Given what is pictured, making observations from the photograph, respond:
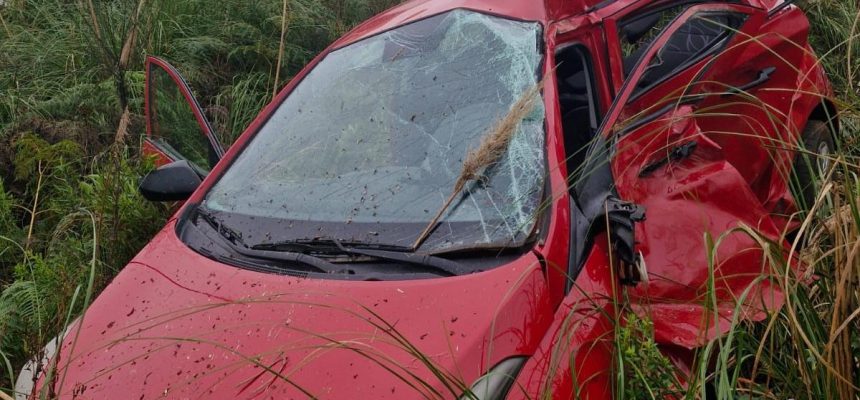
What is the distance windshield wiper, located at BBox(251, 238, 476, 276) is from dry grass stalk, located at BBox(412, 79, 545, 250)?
0.18 ft

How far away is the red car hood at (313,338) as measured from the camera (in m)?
1.84

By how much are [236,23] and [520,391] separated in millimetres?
4943

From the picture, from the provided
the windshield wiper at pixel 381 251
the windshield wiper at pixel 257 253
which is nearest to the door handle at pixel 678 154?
the windshield wiper at pixel 381 251

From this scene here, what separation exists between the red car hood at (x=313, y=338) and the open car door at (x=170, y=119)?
1.35 metres

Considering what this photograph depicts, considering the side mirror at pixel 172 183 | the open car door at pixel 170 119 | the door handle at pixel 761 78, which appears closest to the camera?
the side mirror at pixel 172 183

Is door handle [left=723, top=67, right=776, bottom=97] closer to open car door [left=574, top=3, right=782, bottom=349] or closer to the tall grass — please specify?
open car door [left=574, top=3, right=782, bottom=349]

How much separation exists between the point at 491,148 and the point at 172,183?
4.96 feet

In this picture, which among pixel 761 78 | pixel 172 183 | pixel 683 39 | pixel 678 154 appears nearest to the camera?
pixel 678 154

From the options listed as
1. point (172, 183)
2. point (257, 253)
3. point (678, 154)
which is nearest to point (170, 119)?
point (172, 183)

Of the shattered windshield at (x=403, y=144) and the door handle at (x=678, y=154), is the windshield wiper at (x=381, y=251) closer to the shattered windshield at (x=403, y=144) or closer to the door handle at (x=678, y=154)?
the shattered windshield at (x=403, y=144)

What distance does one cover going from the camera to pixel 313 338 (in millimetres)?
1979

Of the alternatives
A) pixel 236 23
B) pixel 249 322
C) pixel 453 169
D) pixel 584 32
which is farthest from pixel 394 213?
pixel 236 23

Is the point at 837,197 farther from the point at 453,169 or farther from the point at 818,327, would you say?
the point at 453,169

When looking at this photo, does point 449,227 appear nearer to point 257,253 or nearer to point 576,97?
point 257,253
